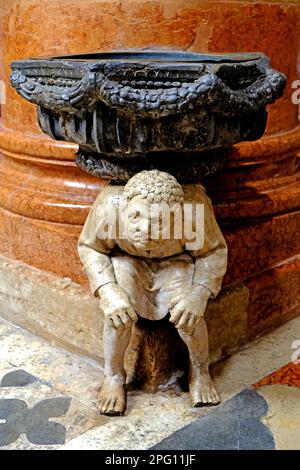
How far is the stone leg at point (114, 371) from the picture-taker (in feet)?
7.73

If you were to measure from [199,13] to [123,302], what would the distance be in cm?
131

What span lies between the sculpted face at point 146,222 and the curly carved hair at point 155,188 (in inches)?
0.8

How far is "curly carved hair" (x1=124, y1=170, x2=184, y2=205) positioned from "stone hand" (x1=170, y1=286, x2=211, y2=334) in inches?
14.4

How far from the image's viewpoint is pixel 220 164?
2473mm

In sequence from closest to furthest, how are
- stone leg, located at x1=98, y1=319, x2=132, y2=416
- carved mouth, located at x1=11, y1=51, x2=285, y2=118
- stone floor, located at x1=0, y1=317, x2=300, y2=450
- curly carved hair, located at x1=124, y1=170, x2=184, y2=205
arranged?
carved mouth, located at x1=11, y1=51, x2=285, y2=118, curly carved hair, located at x1=124, y1=170, x2=184, y2=205, stone floor, located at x1=0, y1=317, x2=300, y2=450, stone leg, located at x1=98, y1=319, x2=132, y2=416

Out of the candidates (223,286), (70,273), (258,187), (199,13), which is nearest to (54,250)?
(70,273)

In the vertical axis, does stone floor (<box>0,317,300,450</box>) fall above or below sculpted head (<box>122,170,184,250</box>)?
below

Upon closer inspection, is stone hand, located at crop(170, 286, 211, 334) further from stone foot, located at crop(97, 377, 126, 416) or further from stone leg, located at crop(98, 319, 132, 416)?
stone foot, located at crop(97, 377, 126, 416)

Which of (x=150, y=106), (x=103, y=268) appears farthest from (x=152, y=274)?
(x=150, y=106)

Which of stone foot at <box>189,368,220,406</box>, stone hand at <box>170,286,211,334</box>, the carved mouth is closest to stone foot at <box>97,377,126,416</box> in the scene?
stone foot at <box>189,368,220,406</box>

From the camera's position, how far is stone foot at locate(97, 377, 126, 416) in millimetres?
2363
